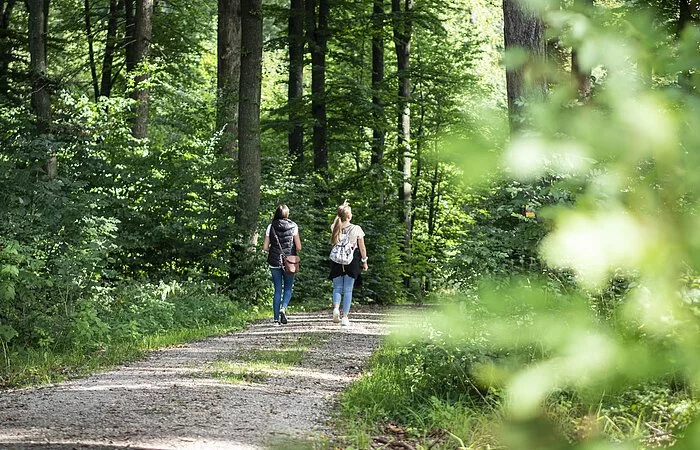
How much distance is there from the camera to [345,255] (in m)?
16.1

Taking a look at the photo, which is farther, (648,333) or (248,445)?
(248,445)

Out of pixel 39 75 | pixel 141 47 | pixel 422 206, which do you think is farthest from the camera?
pixel 422 206

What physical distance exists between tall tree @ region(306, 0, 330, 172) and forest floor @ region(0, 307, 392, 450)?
45.0 feet

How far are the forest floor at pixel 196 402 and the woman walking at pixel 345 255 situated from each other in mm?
3682

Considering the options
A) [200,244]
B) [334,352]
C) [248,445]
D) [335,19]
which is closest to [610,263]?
[248,445]

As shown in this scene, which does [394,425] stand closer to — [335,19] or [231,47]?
[231,47]

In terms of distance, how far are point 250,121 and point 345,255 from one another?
573 centimetres

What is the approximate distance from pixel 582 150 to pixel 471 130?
0.15m

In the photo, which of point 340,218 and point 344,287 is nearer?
point 340,218

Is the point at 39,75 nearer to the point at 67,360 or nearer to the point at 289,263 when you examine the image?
the point at 289,263

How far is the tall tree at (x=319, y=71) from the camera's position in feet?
83.3

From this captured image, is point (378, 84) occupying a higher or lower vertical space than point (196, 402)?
higher

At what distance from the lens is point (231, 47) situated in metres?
23.6

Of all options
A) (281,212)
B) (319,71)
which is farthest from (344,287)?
(319,71)
